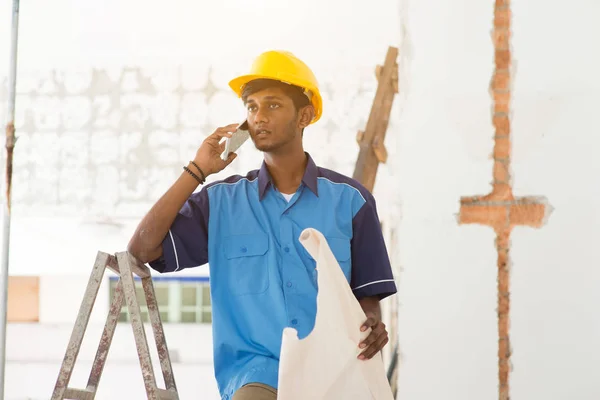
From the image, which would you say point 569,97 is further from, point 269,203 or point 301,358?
point 301,358

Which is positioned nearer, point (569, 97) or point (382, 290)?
point (382, 290)

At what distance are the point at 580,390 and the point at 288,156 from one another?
1189 millimetres

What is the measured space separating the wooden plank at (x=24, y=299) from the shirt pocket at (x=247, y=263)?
29.0 ft

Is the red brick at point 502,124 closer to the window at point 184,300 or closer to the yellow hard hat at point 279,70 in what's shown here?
the yellow hard hat at point 279,70

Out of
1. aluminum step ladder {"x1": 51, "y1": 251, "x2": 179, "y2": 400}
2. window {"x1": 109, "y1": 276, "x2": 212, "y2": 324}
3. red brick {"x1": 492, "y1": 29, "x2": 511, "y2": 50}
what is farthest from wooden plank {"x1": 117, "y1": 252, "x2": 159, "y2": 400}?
window {"x1": 109, "y1": 276, "x2": 212, "y2": 324}

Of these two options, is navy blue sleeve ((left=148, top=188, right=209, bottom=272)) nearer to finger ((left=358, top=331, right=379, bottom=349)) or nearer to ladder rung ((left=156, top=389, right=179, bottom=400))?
ladder rung ((left=156, top=389, right=179, bottom=400))

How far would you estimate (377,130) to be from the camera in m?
3.08

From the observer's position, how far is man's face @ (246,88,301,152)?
1.79m

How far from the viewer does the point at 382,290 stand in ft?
5.82

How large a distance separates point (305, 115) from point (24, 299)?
29.6 feet

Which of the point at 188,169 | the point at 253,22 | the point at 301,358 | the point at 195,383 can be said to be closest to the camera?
the point at 301,358

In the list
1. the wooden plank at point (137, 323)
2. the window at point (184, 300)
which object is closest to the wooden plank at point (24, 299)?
the window at point (184, 300)

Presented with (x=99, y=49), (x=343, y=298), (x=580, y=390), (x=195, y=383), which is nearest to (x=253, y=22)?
(x=99, y=49)

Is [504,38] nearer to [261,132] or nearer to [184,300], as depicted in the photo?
[261,132]
